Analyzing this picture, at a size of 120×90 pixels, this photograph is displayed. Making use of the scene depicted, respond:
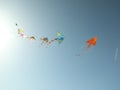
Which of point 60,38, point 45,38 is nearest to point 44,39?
point 45,38

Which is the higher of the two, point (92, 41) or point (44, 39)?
point (44, 39)

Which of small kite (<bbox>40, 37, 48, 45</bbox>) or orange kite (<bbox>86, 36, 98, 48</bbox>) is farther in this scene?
small kite (<bbox>40, 37, 48, 45</bbox>)

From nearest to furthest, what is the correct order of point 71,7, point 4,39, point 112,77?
1. point 112,77
2. point 71,7
3. point 4,39

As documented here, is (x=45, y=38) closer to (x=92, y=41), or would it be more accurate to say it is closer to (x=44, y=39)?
(x=44, y=39)

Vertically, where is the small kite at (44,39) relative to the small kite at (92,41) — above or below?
above

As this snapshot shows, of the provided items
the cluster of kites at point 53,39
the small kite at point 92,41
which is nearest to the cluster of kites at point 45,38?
the cluster of kites at point 53,39

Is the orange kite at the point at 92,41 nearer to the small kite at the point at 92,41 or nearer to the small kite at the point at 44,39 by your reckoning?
the small kite at the point at 92,41

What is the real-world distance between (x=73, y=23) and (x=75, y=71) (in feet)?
1.57

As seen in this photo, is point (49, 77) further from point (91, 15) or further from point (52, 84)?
point (91, 15)

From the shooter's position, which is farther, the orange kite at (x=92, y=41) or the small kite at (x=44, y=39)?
the small kite at (x=44, y=39)

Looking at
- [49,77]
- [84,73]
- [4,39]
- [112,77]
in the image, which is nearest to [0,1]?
[4,39]

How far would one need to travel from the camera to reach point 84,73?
2.13m

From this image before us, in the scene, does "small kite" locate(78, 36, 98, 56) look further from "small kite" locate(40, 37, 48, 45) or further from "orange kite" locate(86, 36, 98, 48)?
"small kite" locate(40, 37, 48, 45)

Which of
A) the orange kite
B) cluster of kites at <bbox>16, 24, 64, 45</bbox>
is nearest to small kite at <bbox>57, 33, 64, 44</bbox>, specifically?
cluster of kites at <bbox>16, 24, 64, 45</bbox>
